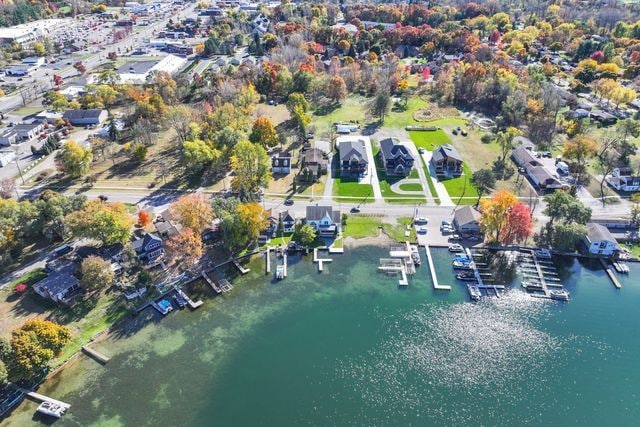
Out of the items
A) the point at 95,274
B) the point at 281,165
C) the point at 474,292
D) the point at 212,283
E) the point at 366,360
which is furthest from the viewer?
the point at 281,165

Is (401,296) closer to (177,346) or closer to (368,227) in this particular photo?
(368,227)

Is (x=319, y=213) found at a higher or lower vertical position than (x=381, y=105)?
lower

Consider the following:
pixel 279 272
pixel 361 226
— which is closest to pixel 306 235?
pixel 279 272

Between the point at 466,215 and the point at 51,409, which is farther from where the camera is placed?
the point at 466,215

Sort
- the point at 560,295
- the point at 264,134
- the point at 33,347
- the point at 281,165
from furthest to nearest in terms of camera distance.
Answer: the point at 264,134 → the point at 281,165 → the point at 560,295 → the point at 33,347

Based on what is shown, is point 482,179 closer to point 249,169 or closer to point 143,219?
point 249,169

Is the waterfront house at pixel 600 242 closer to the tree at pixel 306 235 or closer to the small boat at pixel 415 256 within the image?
the small boat at pixel 415 256
